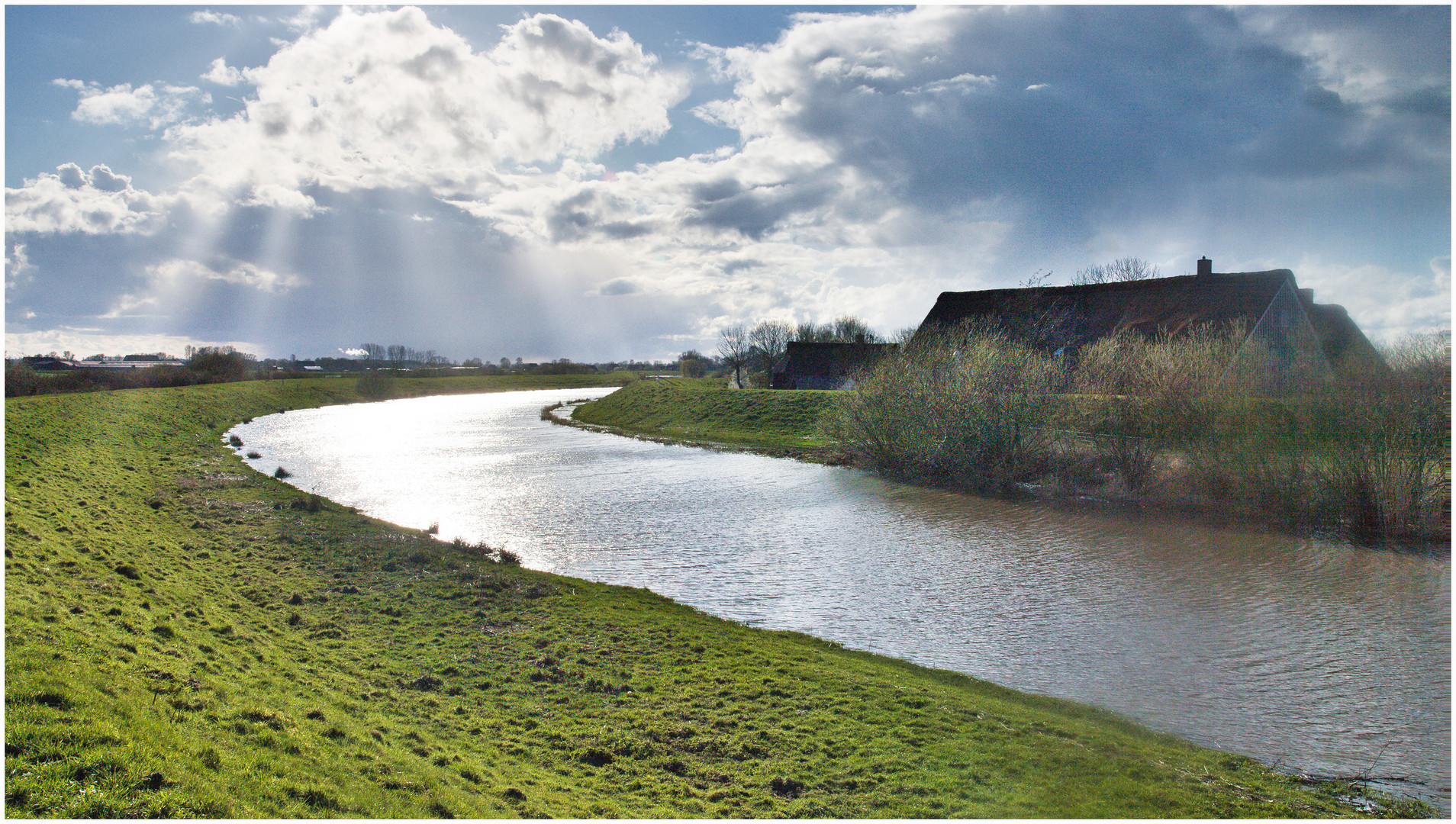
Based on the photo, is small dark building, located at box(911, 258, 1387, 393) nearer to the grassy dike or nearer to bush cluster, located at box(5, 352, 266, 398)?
the grassy dike

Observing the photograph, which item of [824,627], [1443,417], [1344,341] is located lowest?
[824,627]

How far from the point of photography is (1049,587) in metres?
13.2

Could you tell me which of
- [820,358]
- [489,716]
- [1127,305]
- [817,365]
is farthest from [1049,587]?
[820,358]

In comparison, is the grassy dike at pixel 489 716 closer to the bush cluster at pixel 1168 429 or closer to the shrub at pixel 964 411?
the bush cluster at pixel 1168 429

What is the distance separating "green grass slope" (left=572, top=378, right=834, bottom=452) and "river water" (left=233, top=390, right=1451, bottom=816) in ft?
42.0

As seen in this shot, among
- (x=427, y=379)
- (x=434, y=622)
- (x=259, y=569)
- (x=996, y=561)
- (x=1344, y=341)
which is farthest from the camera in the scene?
(x=427, y=379)

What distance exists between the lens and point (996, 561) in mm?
15133

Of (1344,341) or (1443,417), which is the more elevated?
(1344,341)

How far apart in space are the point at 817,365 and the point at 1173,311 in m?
29.9

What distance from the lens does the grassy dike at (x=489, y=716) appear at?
5.59 metres

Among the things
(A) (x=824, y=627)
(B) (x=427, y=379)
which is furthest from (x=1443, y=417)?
(B) (x=427, y=379)

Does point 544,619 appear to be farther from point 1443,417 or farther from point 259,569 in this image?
point 1443,417

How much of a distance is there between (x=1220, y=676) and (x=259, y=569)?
1476 cm

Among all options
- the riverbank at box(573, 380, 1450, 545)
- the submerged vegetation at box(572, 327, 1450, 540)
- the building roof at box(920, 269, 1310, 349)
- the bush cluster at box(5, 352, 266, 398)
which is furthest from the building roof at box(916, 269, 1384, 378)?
the bush cluster at box(5, 352, 266, 398)
